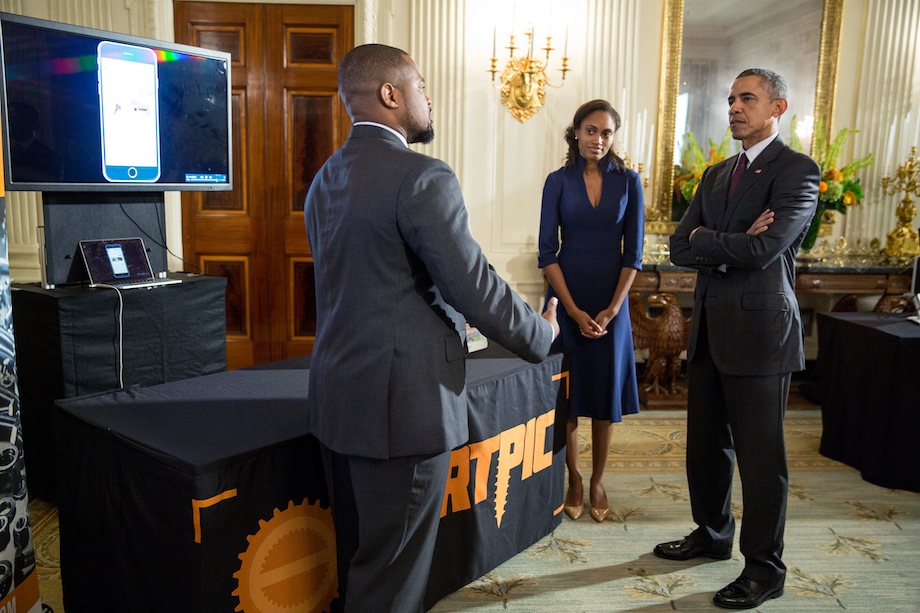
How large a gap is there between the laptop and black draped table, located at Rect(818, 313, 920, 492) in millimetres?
3221

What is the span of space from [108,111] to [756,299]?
247cm

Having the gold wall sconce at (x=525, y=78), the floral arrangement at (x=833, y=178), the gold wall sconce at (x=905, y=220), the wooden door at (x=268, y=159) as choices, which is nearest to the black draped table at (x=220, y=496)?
the wooden door at (x=268, y=159)

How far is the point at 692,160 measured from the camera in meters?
5.25

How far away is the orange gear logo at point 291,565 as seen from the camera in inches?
72.6

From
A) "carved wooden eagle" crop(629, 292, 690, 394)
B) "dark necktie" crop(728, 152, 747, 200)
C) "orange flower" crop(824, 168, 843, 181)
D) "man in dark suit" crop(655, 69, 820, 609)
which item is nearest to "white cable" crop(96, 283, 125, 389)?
"man in dark suit" crop(655, 69, 820, 609)

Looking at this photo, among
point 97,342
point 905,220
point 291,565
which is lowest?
point 291,565

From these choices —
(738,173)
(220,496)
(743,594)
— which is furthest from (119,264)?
(743,594)

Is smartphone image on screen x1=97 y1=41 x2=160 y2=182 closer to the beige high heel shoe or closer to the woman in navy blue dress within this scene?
the woman in navy blue dress

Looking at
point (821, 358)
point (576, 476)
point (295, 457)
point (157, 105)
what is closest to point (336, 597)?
point (295, 457)

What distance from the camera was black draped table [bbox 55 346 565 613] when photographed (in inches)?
68.6

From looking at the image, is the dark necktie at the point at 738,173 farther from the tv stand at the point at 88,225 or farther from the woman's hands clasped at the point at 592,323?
the tv stand at the point at 88,225

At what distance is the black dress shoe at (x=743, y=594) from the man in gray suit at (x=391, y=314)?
115 centimetres

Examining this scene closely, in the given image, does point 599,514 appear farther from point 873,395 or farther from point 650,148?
point 650,148

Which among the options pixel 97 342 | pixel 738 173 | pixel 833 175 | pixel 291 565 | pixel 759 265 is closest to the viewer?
pixel 291 565
